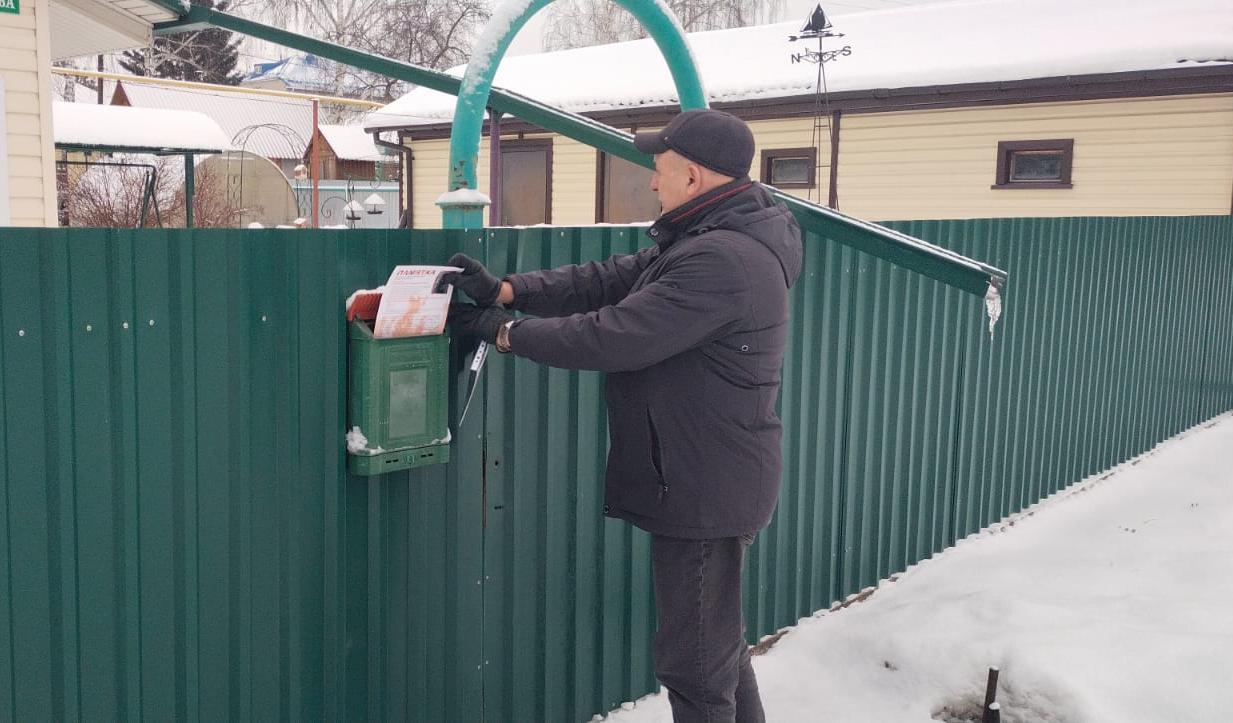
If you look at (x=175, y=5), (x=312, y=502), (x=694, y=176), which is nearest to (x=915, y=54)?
(x=175, y=5)

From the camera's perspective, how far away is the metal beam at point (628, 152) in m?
3.94

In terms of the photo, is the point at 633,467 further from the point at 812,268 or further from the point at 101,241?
the point at 812,268

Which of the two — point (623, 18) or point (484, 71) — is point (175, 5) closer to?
point (484, 71)

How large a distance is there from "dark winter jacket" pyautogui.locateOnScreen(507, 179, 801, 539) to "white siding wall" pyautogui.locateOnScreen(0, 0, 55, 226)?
6277 mm

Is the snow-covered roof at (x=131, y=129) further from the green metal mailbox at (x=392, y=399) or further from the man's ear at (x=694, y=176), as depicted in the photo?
the man's ear at (x=694, y=176)

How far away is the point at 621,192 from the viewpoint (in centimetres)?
1831

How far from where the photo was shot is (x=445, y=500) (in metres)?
3.43

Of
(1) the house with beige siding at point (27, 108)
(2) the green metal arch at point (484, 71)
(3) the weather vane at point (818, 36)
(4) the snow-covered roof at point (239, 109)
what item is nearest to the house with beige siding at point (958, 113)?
(3) the weather vane at point (818, 36)

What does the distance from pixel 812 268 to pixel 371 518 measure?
243 cm

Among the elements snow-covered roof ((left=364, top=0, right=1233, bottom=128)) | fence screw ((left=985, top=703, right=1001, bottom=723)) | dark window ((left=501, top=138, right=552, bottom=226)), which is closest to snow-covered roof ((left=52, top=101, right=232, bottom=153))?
snow-covered roof ((left=364, top=0, right=1233, bottom=128))

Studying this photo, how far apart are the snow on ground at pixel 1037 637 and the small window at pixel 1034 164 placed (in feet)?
28.1

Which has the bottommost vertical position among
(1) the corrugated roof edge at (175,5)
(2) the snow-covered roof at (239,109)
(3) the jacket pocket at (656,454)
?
(3) the jacket pocket at (656,454)

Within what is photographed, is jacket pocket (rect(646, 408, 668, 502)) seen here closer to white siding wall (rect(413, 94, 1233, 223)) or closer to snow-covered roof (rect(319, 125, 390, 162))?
white siding wall (rect(413, 94, 1233, 223))

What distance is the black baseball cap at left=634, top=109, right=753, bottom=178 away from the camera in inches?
119
